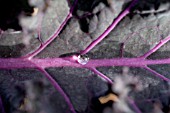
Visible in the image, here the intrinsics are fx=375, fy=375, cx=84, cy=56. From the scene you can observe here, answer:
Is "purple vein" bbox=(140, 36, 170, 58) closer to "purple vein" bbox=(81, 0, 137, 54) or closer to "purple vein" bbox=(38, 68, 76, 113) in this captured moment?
"purple vein" bbox=(81, 0, 137, 54)

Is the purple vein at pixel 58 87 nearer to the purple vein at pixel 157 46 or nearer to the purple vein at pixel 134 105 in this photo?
the purple vein at pixel 134 105

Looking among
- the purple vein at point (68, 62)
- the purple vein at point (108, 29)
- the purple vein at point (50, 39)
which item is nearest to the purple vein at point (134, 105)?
the purple vein at point (68, 62)

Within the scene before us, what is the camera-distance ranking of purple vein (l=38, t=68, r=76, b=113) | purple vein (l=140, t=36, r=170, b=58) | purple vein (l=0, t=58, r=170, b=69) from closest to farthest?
1. purple vein (l=38, t=68, r=76, b=113)
2. purple vein (l=0, t=58, r=170, b=69)
3. purple vein (l=140, t=36, r=170, b=58)

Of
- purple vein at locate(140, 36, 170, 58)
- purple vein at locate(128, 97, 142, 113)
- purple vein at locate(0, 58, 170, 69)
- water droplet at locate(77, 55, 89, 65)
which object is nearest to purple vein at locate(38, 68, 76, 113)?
purple vein at locate(0, 58, 170, 69)

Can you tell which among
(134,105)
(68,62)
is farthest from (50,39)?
(134,105)

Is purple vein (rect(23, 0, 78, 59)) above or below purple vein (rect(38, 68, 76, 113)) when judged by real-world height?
above

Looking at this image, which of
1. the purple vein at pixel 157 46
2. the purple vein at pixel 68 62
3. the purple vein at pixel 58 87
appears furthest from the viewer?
the purple vein at pixel 157 46

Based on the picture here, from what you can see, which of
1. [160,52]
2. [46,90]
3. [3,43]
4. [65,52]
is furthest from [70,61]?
[160,52]

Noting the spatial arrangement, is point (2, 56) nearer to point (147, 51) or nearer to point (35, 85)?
point (35, 85)

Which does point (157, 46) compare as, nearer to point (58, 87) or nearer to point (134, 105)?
point (134, 105)

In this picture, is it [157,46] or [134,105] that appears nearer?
[134,105]

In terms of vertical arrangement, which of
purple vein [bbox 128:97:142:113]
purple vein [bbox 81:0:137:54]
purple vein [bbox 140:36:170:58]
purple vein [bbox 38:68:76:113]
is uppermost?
purple vein [bbox 81:0:137:54]
